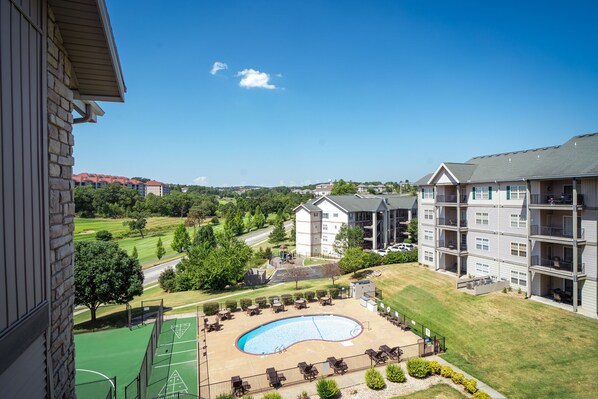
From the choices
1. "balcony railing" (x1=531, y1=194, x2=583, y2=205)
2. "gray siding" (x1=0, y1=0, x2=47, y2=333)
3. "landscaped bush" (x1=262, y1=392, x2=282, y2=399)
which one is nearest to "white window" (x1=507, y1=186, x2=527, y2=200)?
"balcony railing" (x1=531, y1=194, x2=583, y2=205)

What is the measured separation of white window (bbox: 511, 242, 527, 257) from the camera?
2728cm

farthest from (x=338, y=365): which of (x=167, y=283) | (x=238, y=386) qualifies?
(x=167, y=283)

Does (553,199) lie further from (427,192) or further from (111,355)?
(111,355)

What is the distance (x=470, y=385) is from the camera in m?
15.3

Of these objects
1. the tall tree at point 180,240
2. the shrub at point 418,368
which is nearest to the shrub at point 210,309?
the shrub at point 418,368

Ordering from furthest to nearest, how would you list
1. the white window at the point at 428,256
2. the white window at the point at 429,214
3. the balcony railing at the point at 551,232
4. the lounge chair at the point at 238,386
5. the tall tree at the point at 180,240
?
the tall tree at the point at 180,240, the white window at the point at 429,214, the white window at the point at 428,256, the balcony railing at the point at 551,232, the lounge chair at the point at 238,386

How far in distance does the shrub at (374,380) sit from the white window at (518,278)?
17.9 meters

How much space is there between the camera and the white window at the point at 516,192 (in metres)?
27.6

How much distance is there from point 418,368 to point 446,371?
55.4 inches

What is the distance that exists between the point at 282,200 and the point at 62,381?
118m

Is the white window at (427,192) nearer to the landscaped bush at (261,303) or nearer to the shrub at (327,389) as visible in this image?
the landscaped bush at (261,303)

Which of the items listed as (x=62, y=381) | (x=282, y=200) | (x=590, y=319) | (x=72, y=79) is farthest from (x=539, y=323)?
(x=282, y=200)

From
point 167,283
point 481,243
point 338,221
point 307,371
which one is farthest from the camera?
point 338,221

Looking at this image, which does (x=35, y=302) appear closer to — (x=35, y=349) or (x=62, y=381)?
(x=35, y=349)
